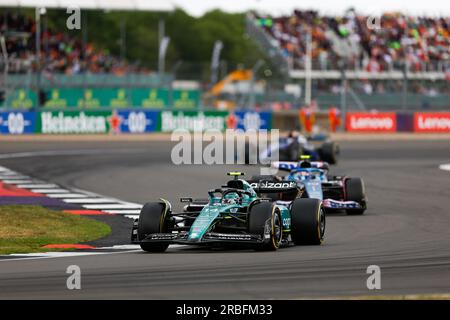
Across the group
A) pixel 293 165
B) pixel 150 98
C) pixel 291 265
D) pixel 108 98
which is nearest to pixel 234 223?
pixel 291 265

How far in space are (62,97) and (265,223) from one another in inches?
1686

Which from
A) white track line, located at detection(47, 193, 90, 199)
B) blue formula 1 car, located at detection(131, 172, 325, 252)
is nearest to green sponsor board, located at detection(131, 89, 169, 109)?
white track line, located at detection(47, 193, 90, 199)

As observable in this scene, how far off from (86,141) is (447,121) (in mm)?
19811

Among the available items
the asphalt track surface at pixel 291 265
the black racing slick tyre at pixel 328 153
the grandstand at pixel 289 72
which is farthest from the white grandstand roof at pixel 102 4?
the asphalt track surface at pixel 291 265

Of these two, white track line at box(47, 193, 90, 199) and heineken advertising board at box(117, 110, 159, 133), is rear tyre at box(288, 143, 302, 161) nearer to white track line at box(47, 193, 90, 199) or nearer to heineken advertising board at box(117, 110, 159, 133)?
white track line at box(47, 193, 90, 199)

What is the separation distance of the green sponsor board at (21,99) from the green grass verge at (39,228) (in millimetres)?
32671

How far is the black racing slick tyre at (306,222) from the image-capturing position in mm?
14133

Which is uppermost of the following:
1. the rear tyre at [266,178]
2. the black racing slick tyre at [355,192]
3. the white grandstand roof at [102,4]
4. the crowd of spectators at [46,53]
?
the white grandstand roof at [102,4]

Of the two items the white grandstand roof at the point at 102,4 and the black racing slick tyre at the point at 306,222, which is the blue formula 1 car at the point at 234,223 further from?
the white grandstand roof at the point at 102,4

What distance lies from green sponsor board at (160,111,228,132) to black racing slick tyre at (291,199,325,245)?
3740cm

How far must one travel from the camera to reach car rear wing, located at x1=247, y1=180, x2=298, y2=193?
1564 centimetres

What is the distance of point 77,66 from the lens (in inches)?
2349

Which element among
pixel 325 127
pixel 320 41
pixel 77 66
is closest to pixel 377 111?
pixel 325 127

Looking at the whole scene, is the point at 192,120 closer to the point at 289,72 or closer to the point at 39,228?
the point at 289,72
